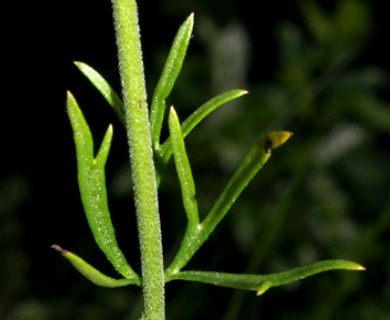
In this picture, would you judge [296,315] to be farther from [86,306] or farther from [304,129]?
[86,306]

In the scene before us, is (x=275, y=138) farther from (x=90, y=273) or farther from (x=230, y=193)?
(x=90, y=273)

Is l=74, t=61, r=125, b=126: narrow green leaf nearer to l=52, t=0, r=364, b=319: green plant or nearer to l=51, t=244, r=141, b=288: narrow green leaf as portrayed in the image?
l=52, t=0, r=364, b=319: green plant

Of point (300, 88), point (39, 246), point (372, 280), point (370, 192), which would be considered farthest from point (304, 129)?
point (39, 246)

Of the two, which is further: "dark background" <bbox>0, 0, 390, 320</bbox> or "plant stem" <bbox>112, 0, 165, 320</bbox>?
"dark background" <bbox>0, 0, 390, 320</bbox>

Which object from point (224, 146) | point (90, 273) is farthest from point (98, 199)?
point (224, 146)

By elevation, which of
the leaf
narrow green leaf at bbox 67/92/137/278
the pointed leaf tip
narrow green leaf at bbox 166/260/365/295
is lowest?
narrow green leaf at bbox 166/260/365/295

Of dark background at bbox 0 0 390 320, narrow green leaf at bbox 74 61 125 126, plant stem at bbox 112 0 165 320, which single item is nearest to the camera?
plant stem at bbox 112 0 165 320

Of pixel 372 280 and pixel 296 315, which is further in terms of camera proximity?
pixel 372 280

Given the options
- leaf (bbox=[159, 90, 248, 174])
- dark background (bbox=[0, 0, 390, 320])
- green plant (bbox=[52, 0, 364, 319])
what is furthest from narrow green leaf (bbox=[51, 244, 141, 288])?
dark background (bbox=[0, 0, 390, 320])
